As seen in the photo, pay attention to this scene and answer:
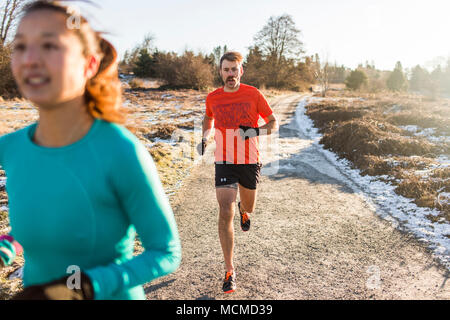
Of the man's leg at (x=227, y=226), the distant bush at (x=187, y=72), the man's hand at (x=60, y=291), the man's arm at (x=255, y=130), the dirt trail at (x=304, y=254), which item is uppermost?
the distant bush at (x=187, y=72)

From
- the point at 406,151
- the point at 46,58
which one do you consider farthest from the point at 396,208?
the point at 46,58

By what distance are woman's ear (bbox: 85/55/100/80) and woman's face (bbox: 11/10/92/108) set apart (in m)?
0.07

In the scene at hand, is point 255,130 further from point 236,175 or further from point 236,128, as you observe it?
point 236,175

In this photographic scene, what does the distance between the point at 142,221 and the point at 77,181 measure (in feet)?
0.78

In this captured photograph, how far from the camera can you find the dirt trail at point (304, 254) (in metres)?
3.50

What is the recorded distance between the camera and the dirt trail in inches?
138

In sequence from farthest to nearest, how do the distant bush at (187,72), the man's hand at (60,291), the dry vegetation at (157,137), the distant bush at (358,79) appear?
1. the distant bush at (358,79)
2. the distant bush at (187,72)
3. the dry vegetation at (157,137)
4. the man's hand at (60,291)

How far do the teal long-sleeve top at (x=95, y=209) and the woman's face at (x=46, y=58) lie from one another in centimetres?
17

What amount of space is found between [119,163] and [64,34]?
1.40 ft

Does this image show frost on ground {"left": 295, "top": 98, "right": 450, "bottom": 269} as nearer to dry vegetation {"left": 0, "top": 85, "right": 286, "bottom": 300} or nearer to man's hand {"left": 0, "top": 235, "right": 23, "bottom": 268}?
dry vegetation {"left": 0, "top": 85, "right": 286, "bottom": 300}

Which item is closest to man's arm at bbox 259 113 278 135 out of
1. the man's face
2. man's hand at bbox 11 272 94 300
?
→ the man's face

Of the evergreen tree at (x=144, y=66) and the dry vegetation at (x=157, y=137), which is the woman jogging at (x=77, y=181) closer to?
the dry vegetation at (x=157, y=137)

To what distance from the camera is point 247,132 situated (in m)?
3.78

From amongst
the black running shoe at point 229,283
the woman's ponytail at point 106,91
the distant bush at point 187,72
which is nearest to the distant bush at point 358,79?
the distant bush at point 187,72
